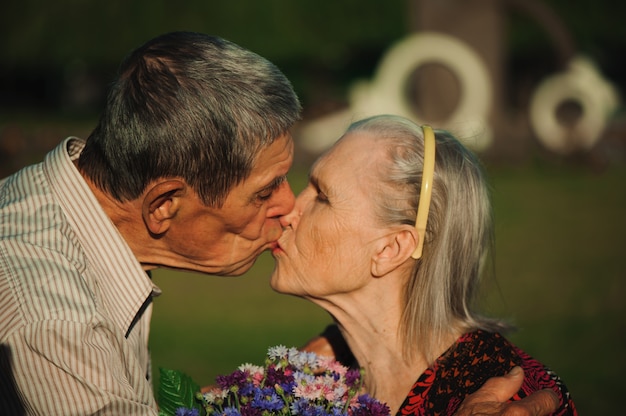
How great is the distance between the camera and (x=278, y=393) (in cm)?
318

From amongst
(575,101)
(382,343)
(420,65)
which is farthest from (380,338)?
(575,101)

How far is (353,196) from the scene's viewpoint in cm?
387

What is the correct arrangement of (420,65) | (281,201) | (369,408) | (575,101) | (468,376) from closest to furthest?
1. (369,408)
2. (468,376)
3. (281,201)
4. (420,65)
5. (575,101)

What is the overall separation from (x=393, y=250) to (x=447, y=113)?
60.9 feet

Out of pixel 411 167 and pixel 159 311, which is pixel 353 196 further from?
pixel 159 311

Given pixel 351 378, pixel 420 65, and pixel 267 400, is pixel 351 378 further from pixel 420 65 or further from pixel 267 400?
pixel 420 65

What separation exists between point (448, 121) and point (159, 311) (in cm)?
1199

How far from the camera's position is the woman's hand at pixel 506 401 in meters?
3.23

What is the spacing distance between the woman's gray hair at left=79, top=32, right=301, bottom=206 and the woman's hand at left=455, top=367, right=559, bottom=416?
1.32 m

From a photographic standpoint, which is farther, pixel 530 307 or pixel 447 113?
pixel 447 113

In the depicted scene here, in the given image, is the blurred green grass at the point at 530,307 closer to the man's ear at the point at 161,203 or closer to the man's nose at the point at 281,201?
the man's nose at the point at 281,201

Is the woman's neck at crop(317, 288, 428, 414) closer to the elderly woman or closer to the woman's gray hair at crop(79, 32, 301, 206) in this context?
the elderly woman

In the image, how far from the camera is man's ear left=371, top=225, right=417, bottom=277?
3.80 m

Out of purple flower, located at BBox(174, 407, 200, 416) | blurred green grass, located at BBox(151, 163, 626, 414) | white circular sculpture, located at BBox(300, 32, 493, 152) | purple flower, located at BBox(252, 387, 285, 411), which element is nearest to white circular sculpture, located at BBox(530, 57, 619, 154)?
white circular sculpture, located at BBox(300, 32, 493, 152)
